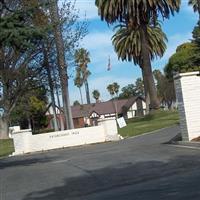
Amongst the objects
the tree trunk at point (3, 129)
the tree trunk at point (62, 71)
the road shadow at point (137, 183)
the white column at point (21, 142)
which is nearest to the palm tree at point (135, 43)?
the tree trunk at point (3, 129)

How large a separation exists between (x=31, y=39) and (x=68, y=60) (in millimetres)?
22778

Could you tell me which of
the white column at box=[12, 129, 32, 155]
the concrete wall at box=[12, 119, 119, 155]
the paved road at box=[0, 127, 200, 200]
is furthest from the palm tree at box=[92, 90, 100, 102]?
the paved road at box=[0, 127, 200, 200]

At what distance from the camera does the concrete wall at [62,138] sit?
34.9 meters

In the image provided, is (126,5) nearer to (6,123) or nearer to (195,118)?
(6,123)

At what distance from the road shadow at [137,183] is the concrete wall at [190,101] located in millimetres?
5928

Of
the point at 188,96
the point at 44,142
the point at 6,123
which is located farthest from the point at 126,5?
the point at 188,96

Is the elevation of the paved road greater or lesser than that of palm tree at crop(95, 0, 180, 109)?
lesser

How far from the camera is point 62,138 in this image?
35594 mm

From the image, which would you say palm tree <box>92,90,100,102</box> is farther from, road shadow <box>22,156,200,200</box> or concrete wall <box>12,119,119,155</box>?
road shadow <box>22,156,200,200</box>

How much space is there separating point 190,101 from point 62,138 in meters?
13.6

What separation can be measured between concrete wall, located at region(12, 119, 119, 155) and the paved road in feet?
47.4

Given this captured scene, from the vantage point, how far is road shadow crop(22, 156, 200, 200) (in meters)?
11.5

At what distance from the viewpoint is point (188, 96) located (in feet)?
76.6

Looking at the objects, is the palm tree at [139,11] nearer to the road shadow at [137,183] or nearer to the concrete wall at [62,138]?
the concrete wall at [62,138]
